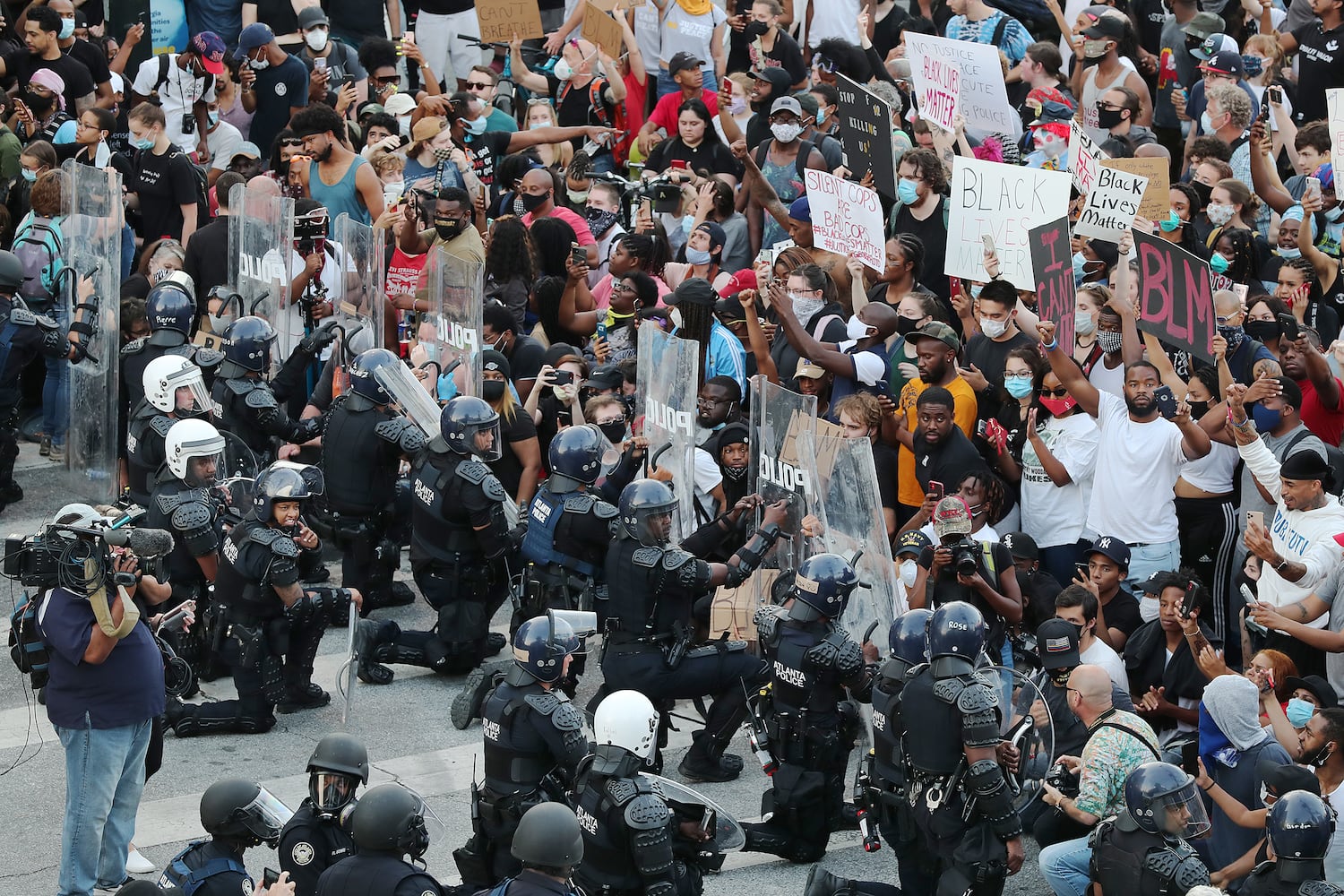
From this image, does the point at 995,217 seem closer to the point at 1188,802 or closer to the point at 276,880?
the point at 1188,802

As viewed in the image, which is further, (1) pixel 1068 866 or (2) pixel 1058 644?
(2) pixel 1058 644

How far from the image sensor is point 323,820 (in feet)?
26.6

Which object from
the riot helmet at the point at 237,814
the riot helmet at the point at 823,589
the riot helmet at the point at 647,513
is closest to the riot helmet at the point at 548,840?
the riot helmet at the point at 237,814

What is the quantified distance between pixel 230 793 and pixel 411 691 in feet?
13.5

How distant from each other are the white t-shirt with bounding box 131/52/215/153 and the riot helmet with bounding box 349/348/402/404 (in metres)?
6.20

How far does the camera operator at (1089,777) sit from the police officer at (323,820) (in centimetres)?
330

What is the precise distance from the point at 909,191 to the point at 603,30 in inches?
199

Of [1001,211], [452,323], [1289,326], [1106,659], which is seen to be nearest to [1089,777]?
[1106,659]

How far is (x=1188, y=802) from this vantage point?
7984mm

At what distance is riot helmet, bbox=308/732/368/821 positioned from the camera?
8109 millimetres

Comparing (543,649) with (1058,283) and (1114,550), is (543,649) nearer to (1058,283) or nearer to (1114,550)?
(1114,550)

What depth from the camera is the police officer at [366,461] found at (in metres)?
12.2

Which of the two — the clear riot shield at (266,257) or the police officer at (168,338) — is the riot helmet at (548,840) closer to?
the police officer at (168,338)

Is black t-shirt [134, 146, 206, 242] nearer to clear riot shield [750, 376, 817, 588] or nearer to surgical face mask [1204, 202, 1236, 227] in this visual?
clear riot shield [750, 376, 817, 588]
